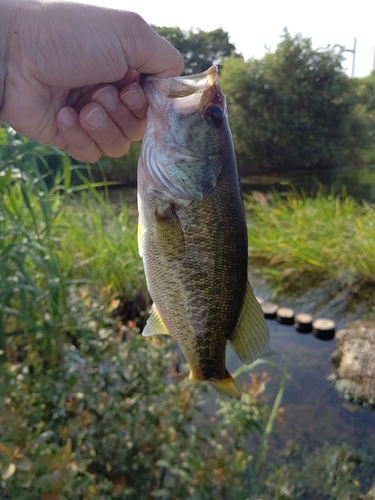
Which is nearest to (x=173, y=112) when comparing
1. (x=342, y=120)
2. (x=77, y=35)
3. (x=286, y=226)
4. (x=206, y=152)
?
(x=206, y=152)

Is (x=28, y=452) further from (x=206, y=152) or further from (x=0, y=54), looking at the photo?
(x=0, y=54)

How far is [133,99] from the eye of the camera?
1.59 metres

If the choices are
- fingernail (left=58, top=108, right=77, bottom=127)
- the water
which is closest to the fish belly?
fingernail (left=58, top=108, right=77, bottom=127)

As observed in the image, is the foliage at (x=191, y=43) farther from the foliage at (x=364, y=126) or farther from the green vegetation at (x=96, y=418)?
the foliage at (x=364, y=126)

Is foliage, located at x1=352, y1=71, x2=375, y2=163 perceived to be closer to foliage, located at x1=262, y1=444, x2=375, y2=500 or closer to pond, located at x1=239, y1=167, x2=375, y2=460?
pond, located at x1=239, y1=167, x2=375, y2=460

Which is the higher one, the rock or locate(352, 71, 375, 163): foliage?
locate(352, 71, 375, 163): foliage

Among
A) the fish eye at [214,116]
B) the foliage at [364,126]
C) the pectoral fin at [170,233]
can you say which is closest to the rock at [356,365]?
the pectoral fin at [170,233]

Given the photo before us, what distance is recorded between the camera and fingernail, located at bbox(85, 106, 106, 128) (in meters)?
1.65

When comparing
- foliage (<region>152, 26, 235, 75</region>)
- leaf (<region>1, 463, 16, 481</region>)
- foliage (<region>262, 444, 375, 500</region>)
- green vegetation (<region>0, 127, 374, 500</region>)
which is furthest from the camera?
foliage (<region>152, 26, 235, 75</region>)

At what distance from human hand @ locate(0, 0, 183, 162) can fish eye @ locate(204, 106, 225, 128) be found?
355mm

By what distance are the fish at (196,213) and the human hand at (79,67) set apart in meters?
0.17

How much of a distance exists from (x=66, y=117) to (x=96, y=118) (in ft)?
0.49

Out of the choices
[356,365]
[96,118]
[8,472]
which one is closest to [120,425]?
[8,472]

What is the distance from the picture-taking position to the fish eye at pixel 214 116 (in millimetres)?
1355
